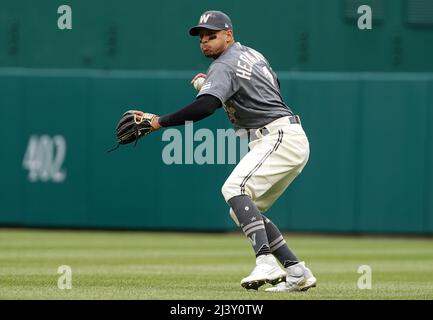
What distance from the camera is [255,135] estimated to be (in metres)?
7.00

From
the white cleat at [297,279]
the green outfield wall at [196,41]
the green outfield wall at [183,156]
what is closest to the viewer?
the white cleat at [297,279]

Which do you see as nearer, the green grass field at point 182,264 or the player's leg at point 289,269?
the green grass field at point 182,264

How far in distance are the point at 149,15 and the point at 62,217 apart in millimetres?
2839

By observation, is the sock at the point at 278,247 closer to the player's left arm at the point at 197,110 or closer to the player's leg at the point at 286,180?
the player's leg at the point at 286,180

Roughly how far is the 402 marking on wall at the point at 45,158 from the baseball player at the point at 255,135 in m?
6.91

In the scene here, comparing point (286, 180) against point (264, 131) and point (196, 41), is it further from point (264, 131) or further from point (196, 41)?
point (196, 41)

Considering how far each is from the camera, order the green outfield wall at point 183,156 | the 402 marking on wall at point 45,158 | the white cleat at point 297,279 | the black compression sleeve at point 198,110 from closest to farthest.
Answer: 1. the black compression sleeve at point 198,110
2. the white cleat at point 297,279
3. the green outfield wall at point 183,156
4. the 402 marking on wall at point 45,158

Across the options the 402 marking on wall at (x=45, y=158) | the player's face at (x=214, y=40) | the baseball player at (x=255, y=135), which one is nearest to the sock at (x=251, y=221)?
the baseball player at (x=255, y=135)

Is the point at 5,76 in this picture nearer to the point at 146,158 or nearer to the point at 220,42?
the point at 146,158

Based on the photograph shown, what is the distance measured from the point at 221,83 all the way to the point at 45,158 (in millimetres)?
7366

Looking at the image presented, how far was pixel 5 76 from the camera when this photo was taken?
Answer: 13.7m

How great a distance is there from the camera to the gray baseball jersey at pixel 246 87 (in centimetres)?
675

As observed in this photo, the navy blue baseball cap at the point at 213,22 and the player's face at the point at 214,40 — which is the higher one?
the navy blue baseball cap at the point at 213,22


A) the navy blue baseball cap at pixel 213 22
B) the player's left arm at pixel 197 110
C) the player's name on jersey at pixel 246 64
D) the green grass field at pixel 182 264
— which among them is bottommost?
the green grass field at pixel 182 264
